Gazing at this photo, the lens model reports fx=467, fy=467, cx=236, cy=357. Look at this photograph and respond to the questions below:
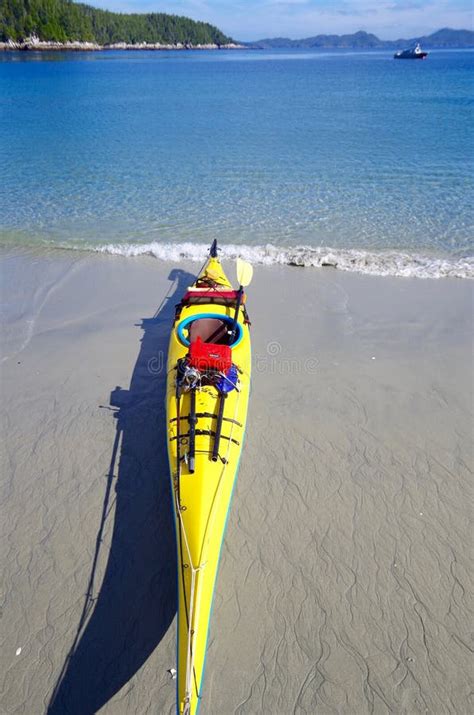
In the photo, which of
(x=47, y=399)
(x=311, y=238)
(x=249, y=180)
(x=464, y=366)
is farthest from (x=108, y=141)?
(x=464, y=366)

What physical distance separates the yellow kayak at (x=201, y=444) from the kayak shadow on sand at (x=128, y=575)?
757 millimetres

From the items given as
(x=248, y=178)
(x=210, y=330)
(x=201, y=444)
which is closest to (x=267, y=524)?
(x=201, y=444)

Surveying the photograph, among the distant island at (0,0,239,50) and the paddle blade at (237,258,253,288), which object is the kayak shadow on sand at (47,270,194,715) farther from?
the distant island at (0,0,239,50)

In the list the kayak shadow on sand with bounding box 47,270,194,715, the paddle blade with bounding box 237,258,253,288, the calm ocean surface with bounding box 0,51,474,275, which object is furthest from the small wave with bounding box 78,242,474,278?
the kayak shadow on sand with bounding box 47,270,194,715

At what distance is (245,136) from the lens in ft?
80.9

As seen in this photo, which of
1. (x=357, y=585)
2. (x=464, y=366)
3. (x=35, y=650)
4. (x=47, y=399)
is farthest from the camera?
(x=464, y=366)

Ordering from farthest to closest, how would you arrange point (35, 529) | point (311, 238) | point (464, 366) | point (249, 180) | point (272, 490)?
point (249, 180), point (311, 238), point (464, 366), point (272, 490), point (35, 529)

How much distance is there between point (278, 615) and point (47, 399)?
458 centimetres

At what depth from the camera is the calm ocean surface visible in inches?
509

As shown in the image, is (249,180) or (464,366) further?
(249,180)

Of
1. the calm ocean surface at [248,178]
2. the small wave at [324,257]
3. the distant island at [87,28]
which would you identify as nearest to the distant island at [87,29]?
the distant island at [87,28]

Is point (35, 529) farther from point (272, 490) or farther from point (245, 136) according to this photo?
point (245, 136)

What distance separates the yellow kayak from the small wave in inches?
180

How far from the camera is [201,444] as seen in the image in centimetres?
501
